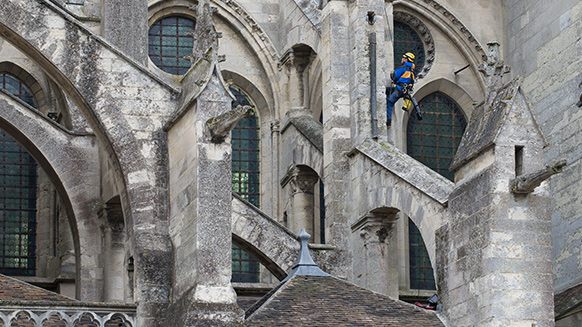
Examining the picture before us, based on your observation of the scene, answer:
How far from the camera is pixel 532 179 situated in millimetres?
16953

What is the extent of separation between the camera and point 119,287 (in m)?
19.7

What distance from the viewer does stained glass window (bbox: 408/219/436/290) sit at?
24.1 meters

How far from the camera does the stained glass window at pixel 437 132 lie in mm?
24984


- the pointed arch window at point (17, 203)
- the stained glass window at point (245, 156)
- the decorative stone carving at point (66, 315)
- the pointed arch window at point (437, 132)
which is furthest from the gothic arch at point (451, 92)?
the decorative stone carving at point (66, 315)

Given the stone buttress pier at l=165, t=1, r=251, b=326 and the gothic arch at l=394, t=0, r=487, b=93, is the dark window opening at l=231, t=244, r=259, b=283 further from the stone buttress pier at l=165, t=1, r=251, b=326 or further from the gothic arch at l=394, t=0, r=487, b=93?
the stone buttress pier at l=165, t=1, r=251, b=326

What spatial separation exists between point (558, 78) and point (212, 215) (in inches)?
338

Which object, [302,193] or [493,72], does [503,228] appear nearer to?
[493,72]

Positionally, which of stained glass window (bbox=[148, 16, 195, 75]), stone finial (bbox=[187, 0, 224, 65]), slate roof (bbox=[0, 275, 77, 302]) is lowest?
slate roof (bbox=[0, 275, 77, 302])

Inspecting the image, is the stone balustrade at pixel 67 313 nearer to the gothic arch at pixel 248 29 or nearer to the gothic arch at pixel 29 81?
the gothic arch at pixel 29 81

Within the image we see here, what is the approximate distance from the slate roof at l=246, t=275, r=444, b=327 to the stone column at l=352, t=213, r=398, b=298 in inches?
Answer: 85.6

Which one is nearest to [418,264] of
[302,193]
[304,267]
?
[302,193]

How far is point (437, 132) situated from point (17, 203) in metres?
7.37

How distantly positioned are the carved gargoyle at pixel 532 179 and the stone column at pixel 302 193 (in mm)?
6640

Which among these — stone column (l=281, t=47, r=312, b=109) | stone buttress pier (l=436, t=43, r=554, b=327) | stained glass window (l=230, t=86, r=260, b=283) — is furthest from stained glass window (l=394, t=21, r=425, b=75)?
stone buttress pier (l=436, t=43, r=554, b=327)
